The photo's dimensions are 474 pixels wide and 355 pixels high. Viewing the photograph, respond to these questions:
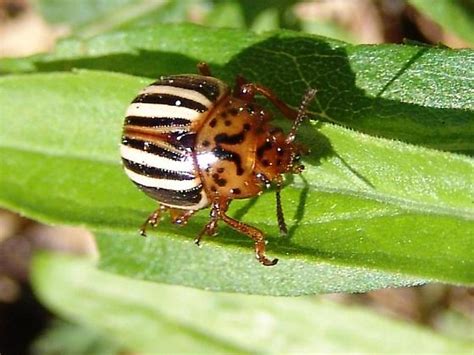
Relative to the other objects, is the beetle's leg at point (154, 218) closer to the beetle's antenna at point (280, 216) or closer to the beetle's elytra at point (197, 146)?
the beetle's elytra at point (197, 146)

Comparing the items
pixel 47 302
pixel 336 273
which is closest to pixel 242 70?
pixel 336 273

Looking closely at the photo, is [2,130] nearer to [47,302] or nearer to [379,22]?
[47,302]

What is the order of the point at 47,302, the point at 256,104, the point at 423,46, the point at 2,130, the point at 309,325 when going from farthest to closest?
the point at 47,302 < the point at 309,325 < the point at 2,130 < the point at 256,104 < the point at 423,46

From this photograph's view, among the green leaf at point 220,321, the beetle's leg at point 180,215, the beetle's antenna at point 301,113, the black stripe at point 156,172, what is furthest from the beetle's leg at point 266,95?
the green leaf at point 220,321

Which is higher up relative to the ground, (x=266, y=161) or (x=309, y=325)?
(x=266, y=161)

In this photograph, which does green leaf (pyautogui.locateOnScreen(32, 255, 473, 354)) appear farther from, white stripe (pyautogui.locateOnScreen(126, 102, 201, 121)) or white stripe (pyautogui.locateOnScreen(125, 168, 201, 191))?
white stripe (pyautogui.locateOnScreen(126, 102, 201, 121))

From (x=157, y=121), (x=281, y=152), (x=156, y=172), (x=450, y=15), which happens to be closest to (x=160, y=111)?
(x=157, y=121)
